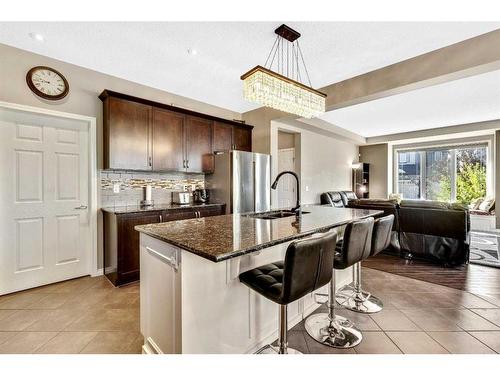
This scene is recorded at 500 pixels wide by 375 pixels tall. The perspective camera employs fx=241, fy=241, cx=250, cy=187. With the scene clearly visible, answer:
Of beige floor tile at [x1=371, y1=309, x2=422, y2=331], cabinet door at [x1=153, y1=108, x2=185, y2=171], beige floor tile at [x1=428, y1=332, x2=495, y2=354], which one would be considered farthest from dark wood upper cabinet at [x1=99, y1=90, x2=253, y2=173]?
beige floor tile at [x1=428, y1=332, x2=495, y2=354]

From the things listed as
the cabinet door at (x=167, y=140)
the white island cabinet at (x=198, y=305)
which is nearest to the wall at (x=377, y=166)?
the cabinet door at (x=167, y=140)

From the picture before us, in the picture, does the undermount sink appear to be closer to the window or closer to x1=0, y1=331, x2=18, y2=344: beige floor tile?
x1=0, y1=331, x2=18, y2=344: beige floor tile

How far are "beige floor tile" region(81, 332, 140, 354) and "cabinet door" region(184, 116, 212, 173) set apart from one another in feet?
8.04

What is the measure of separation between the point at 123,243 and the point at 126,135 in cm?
141

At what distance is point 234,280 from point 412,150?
8.73 metres

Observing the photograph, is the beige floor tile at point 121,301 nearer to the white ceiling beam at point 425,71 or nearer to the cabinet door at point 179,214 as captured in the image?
the cabinet door at point 179,214

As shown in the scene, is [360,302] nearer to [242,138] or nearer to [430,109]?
[242,138]

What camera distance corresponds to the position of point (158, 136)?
3.55m

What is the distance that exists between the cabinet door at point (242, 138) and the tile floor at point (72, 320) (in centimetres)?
290

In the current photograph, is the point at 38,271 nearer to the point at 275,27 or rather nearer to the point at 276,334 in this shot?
the point at 276,334

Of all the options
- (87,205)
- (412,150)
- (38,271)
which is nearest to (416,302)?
(87,205)

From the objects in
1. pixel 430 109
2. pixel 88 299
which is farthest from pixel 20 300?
pixel 430 109

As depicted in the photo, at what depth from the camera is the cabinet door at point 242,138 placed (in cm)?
464

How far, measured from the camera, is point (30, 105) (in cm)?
276
